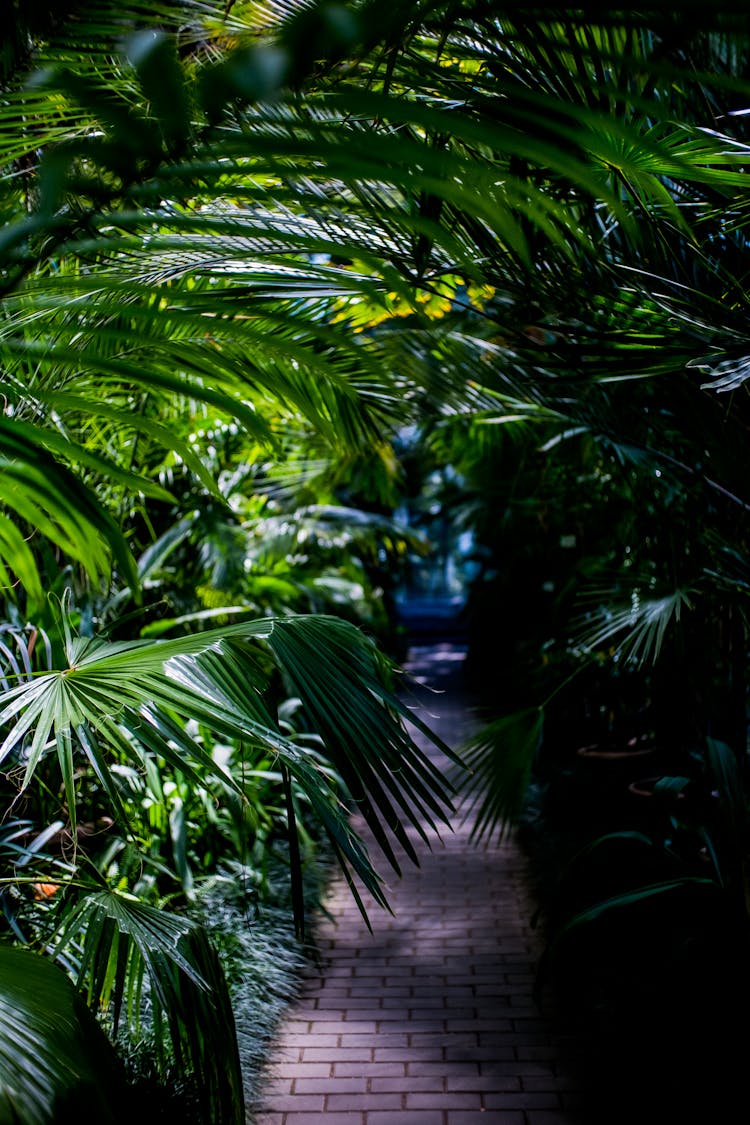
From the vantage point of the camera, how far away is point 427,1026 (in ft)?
10.8

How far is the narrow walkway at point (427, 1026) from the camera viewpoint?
9.10 ft

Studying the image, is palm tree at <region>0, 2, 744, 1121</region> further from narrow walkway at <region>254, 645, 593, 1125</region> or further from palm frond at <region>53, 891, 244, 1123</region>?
narrow walkway at <region>254, 645, 593, 1125</region>

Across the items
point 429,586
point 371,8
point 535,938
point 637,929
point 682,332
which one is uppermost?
point 371,8

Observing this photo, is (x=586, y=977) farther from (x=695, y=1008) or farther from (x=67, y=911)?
(x=67, y=911)

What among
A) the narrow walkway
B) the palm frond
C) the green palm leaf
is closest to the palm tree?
the palm frond

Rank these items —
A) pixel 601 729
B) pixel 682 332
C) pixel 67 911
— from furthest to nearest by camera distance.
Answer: pixel 601 729, pixel 67 911, pixel 682 332

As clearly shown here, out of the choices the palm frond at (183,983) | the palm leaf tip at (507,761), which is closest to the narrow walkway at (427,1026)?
the palm leaf tip at (507,761)

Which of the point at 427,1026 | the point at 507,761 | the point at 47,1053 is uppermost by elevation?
the point at 47,1053

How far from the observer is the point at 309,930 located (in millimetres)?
4027

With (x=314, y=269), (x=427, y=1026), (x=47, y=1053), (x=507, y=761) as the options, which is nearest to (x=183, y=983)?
(x=47, y=1053)

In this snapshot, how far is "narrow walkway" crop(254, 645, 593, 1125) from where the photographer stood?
2.77m

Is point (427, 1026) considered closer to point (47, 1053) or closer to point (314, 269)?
point (47, 1053)

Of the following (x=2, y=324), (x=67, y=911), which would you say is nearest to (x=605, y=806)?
(x=67, y=911)

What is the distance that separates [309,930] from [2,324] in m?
3.16
